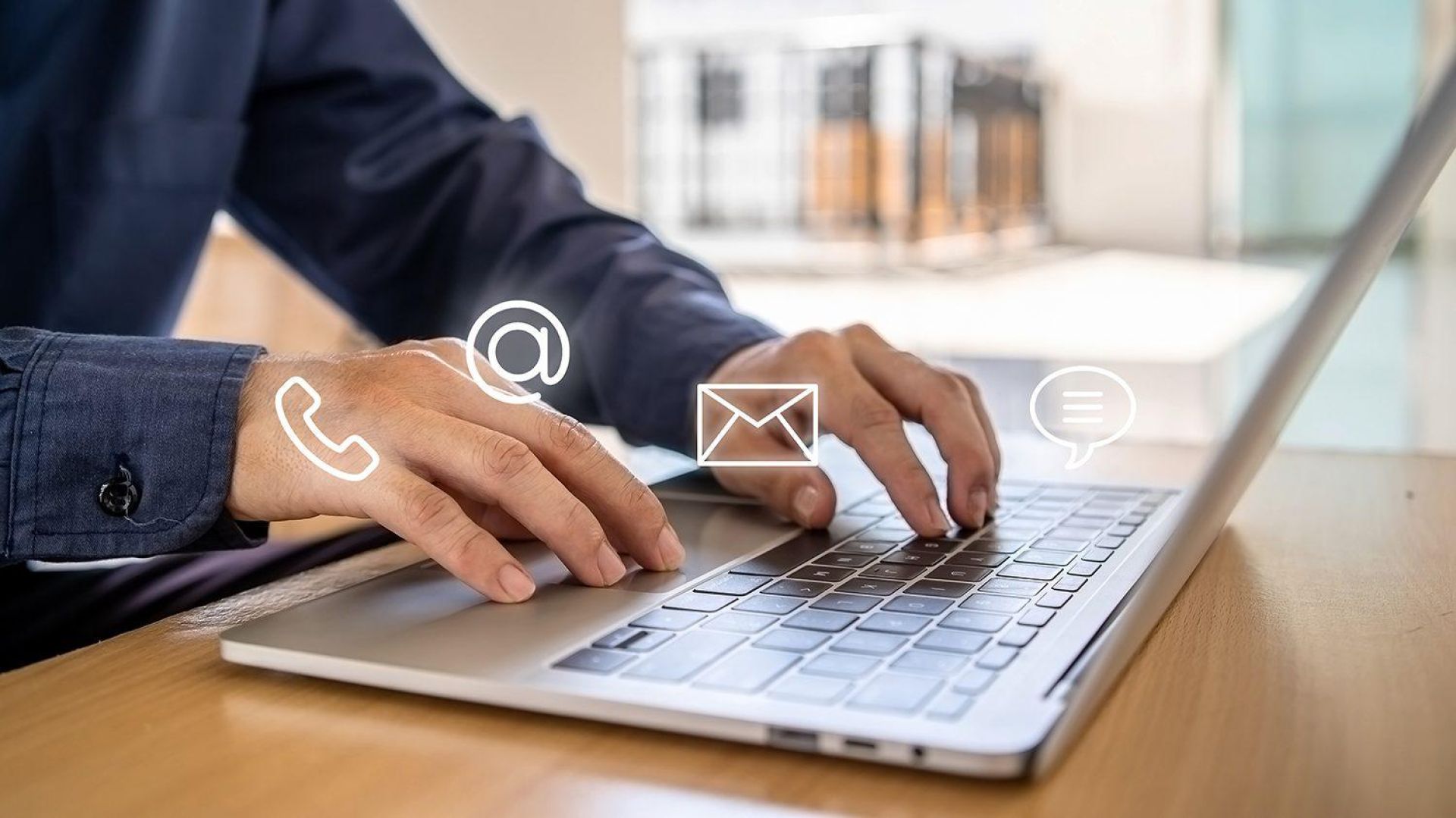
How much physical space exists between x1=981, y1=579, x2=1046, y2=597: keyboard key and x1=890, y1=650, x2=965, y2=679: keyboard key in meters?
0.08

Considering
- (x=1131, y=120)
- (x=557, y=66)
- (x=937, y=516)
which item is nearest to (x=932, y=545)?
(x=937, y=516)

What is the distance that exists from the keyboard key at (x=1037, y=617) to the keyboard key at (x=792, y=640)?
2.6 inches

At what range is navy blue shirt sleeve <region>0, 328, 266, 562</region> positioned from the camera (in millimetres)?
501

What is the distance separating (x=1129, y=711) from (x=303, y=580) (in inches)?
13.6

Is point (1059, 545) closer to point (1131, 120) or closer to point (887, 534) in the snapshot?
point (887, 534)

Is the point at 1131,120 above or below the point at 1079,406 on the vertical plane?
above

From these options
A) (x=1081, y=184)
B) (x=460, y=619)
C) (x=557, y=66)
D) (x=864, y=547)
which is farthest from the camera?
(x=1081, y=184)

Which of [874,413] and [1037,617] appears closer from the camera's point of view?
[1037,617]

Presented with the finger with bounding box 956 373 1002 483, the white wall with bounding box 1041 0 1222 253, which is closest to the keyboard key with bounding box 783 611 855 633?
the finger with bounding box 956 373 1002 483

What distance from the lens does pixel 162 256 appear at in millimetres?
900

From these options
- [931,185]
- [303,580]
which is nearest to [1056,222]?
[931,185]

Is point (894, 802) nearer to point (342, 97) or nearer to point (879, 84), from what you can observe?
point (342, 97)

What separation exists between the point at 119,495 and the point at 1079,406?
0.43m

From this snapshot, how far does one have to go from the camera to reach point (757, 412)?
681 mm
